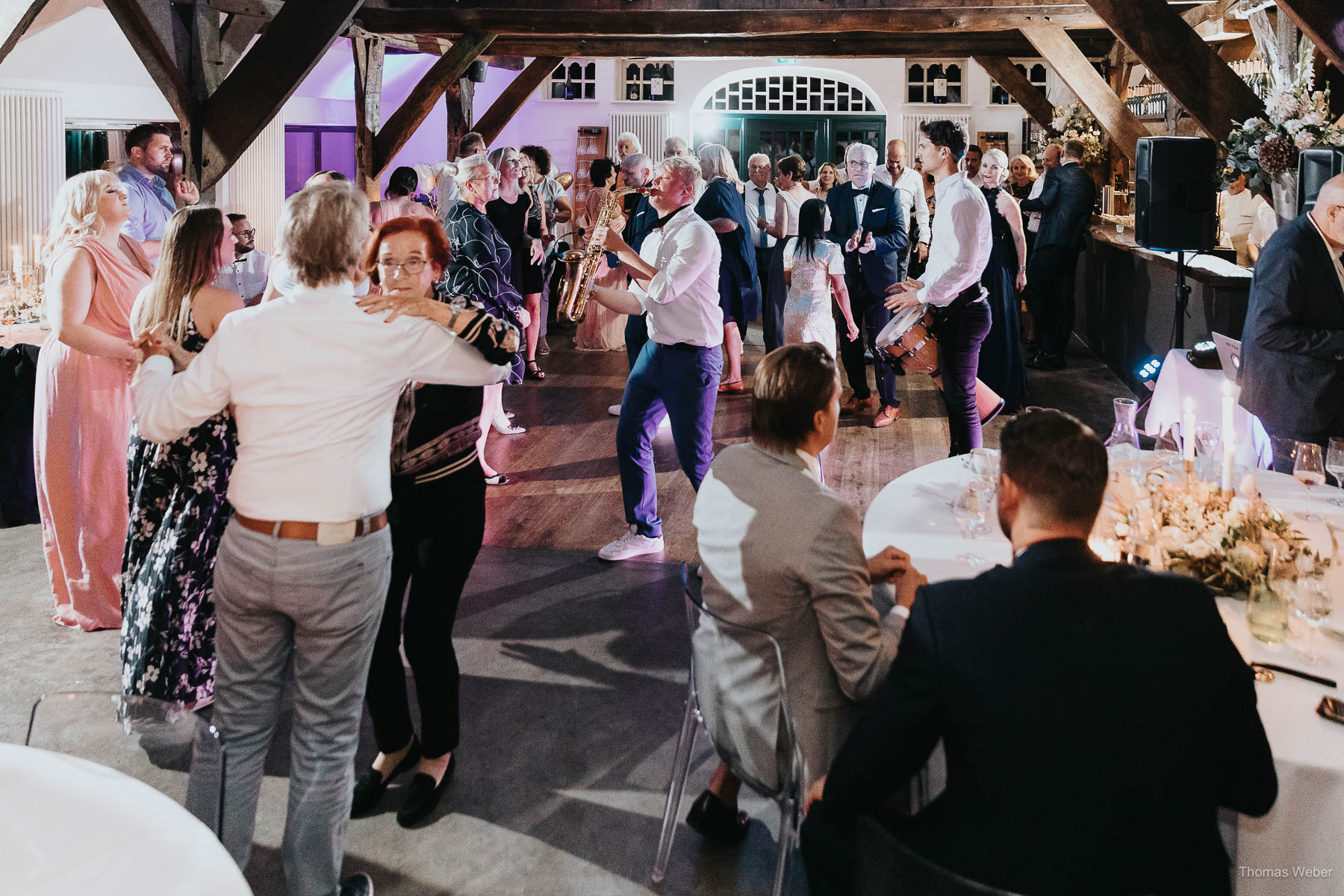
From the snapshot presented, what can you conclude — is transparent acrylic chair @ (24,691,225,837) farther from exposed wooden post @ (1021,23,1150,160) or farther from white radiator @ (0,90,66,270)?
exposed wooden post @ (1021,23,1150,160)

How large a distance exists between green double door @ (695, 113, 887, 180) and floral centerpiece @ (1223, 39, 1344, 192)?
11.0 m

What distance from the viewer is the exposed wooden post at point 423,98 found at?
901cm

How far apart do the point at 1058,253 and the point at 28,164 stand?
26.8 feet

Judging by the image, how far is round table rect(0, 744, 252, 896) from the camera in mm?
1254

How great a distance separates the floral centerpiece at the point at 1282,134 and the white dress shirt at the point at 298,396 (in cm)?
518

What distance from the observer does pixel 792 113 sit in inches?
666

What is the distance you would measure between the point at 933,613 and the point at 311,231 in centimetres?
130

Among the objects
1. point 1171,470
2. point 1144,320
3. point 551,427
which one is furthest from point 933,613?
point 1144,320

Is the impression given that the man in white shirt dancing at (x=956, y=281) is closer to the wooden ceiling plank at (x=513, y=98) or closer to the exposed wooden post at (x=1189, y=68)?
the exposed wooden post at (x=1189, y=68)

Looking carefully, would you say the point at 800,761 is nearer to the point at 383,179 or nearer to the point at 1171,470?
the point at 1171,470

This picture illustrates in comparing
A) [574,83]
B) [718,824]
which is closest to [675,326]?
[718,824]

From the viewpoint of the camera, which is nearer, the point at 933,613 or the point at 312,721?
the point at 933,613

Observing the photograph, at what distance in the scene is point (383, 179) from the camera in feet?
53.0

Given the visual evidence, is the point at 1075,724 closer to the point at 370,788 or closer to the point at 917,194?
the point at 370,788
